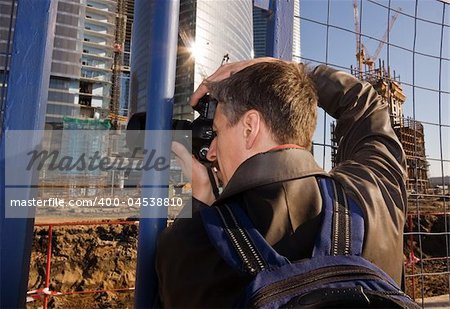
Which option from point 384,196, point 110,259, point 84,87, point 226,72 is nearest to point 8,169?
point 226,72

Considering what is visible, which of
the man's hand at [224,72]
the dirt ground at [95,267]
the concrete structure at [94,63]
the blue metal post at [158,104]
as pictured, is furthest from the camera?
the concrete structure at [94,63]

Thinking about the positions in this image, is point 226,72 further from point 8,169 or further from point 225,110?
point 8,169

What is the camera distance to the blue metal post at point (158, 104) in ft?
3.46

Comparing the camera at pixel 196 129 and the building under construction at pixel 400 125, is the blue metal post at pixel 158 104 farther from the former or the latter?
the building under construction at pixel 400 125

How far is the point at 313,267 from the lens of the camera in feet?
2.12

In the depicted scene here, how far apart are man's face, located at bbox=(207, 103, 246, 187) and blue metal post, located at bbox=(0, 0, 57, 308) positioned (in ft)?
1.71

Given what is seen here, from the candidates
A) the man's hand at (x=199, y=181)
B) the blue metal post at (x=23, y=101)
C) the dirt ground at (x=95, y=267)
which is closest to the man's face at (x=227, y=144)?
the man's hand at (x=199, y=181)

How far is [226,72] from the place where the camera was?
95 centimetres

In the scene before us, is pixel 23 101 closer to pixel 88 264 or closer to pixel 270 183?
pixel 270 183

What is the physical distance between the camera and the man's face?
2.72 feet

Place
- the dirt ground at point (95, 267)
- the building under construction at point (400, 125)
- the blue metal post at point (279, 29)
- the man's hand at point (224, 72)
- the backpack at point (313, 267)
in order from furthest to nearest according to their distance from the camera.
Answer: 1. the dirt ground at point (95, 267)
2. the building under construction at point (400, 125)
3. the blue metal post at point (279, 29)
4. the man's hand at point (224, 72)
5. the backpack at point (313, 267)

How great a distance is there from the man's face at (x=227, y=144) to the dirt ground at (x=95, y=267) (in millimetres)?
8333

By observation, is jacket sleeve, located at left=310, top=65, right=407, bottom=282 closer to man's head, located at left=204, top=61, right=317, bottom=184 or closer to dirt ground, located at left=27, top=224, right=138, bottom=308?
man's head, located at left=204, top=61, right=317, bottom=184

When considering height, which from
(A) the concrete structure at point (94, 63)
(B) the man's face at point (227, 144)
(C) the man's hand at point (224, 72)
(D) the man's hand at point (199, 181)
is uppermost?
(A) the concrete structure at point (94, 63)
